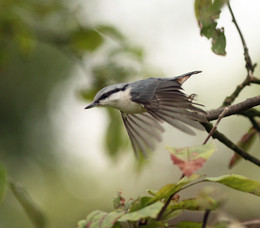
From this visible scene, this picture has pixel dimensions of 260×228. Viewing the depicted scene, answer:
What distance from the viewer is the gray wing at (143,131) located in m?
2.19

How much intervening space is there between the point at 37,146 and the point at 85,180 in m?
1.52

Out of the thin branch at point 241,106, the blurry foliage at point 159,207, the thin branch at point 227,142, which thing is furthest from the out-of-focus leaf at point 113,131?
the blurry foliage at point 159,207

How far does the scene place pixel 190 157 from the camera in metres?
1.07

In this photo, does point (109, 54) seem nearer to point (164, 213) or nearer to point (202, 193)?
point (164, 213)

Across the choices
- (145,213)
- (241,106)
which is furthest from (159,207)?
(241,106)

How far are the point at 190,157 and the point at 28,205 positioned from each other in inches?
39.9

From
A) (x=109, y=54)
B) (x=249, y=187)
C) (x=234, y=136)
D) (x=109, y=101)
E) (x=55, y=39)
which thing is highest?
(x=55, y=39)

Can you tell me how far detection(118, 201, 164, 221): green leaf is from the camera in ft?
3.41

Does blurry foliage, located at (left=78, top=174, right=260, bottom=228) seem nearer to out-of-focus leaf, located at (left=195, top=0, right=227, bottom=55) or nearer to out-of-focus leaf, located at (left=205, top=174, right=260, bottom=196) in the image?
out-of-focus leaf, located at (left=205, top=174, right=260, bottom=196)

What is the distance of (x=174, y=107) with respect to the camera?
1.97 metres

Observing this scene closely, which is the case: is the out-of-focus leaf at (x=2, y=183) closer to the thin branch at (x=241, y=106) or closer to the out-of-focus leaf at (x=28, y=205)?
the out-of-focus leaf at (x=28, y=205)

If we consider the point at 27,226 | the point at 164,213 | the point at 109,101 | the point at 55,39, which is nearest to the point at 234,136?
the point at 27,226

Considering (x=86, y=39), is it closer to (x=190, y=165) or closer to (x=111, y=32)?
(x=111, y=32)

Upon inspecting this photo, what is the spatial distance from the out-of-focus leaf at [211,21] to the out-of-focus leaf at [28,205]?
2.72 feet
